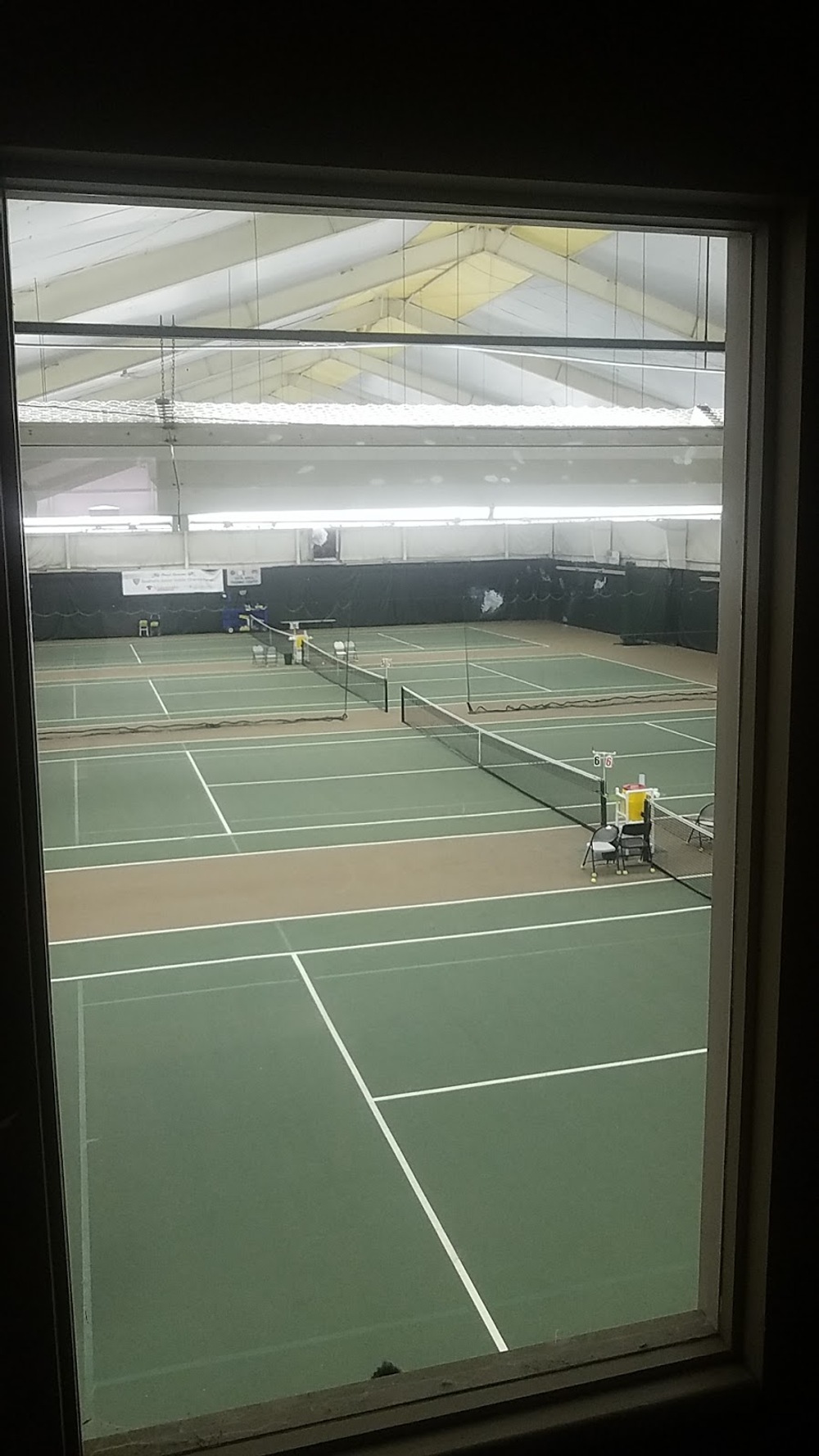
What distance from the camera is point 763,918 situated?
2105mm

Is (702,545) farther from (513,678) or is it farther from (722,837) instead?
(722,837)

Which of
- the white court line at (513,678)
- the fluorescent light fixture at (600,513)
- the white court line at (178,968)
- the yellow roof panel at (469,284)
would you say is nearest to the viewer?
→ the white court line at (178,968)

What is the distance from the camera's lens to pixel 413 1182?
614 centimetres

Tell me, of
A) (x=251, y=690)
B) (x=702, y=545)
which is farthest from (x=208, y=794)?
(x=702, y=545)

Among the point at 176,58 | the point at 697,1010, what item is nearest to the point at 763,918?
the point at 176,58

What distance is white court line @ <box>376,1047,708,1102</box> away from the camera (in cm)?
716

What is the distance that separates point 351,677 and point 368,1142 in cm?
1877

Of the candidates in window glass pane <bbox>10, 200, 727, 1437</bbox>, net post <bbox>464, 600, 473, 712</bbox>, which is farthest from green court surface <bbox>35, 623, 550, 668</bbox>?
window glass pane <bbox>10, 200, 727, 1437</bbox>

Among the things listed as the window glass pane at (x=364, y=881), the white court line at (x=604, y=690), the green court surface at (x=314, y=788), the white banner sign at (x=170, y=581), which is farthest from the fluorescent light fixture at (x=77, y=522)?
the white banner sign at (x=170, y=581)

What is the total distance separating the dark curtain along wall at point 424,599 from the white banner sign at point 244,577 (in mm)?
192

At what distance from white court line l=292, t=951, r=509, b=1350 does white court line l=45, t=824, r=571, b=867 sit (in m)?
3.54

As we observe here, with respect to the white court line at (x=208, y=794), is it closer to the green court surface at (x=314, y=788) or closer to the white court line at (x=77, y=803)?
the green court surface at (x=314, y=788)

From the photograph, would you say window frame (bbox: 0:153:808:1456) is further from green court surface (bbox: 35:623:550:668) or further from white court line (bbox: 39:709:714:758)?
green court surface (bbox: 35:623:550:668)

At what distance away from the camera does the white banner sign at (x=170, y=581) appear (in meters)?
33.9
